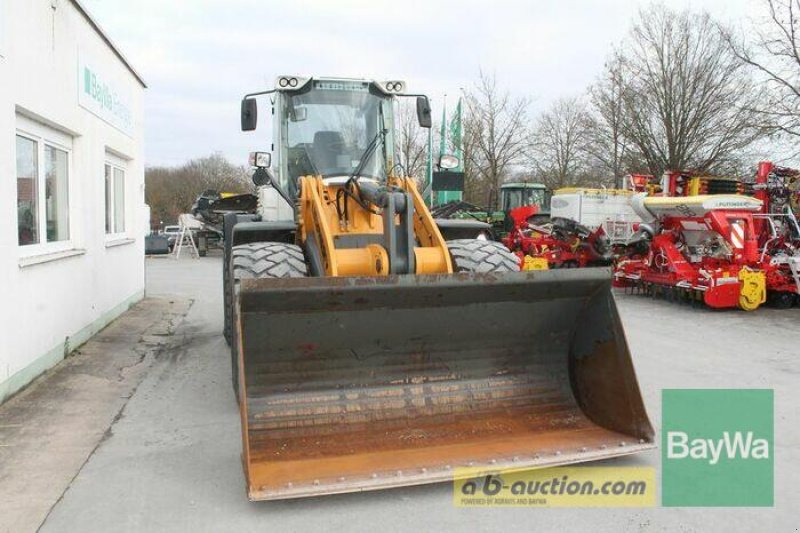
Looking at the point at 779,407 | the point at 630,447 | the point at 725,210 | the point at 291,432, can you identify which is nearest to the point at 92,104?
the point at 291,432

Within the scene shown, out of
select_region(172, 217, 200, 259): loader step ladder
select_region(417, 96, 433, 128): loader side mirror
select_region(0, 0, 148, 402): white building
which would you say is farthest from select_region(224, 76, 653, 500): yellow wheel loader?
select_region(172, 217, 200, 259): loader step ladder

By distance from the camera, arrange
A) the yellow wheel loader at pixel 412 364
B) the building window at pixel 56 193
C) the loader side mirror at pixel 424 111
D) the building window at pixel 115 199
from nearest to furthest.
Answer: the yellow wheel loader at pixel 412 364
the loader side mirror at pixel 424 111
the building window at pixel 56 193
the building window at pixel 115 199

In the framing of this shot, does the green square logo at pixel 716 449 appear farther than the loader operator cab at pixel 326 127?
No

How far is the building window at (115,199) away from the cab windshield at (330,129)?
494 cm

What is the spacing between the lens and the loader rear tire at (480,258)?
16.9 ft

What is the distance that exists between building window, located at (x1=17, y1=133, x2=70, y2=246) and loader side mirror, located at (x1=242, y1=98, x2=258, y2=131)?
2.11 m

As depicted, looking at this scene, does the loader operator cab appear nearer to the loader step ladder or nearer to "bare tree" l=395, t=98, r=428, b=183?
"bare tree" l=395, t=98, r=428, b=183

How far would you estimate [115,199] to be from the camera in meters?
10.8

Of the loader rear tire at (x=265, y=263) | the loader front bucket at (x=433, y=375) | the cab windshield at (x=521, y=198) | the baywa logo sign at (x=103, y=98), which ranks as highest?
the baywa logo sign at (x=103, y=98)

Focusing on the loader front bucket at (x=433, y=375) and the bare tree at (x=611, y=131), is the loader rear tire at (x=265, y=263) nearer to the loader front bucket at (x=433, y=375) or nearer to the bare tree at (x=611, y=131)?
the loader front bucket at (x=433, y=375)

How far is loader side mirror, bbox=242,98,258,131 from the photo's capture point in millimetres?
6199

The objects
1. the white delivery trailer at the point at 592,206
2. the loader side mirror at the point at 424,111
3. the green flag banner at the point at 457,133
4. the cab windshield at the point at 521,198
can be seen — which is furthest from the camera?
the green flag banner at the point at 457,133

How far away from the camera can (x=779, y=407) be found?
5676 millimetres

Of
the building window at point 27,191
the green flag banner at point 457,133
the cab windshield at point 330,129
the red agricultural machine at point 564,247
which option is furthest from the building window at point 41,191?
the green flag banner at point 457,133
